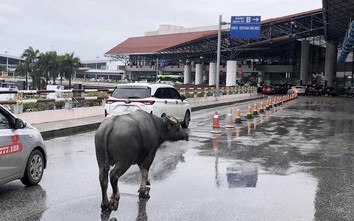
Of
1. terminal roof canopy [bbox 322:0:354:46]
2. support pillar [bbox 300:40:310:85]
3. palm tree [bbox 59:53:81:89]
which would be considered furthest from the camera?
palm tree [bbox 59:53:81:89]

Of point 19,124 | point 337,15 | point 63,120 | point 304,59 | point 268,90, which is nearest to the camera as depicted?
point 19,124

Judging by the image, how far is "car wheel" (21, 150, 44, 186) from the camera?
6.95 meters

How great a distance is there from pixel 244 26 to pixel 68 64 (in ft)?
179

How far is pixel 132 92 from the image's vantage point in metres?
14.3

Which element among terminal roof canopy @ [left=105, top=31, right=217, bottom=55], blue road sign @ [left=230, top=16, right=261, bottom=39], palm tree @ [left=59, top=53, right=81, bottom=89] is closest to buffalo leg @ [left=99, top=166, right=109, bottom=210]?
blue road sign @ [left=230, top=16, right=261, bottom=39]

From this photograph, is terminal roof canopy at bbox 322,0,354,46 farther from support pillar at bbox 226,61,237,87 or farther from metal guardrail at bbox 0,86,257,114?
metal guardrail at bbox 0,86,257,114

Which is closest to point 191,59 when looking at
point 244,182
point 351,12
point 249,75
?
point 249,75

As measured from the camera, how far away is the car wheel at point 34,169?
6.95 metres

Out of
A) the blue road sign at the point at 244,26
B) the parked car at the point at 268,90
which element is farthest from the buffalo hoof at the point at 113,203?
the parked car at the point at 268,90

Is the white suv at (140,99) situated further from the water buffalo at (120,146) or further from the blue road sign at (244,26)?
the blue road sign at (244,26)

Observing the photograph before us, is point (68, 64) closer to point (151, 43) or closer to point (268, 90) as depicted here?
point (151, 43)

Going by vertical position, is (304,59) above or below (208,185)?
above

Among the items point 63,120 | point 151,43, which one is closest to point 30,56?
point 151,43

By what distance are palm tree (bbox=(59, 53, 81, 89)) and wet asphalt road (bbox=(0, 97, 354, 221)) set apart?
267 ft
